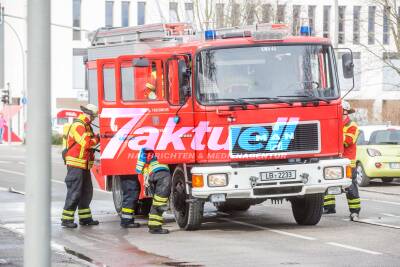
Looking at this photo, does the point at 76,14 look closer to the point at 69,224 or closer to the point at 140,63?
the point at 69,224

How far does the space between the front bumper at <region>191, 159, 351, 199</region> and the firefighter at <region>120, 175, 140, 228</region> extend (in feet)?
4.58

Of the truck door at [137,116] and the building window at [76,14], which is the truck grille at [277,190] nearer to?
the truck door at [137,116]

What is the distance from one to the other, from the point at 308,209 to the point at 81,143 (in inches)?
138

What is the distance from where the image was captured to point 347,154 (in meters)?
15.6

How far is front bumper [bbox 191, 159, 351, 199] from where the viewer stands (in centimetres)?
1391

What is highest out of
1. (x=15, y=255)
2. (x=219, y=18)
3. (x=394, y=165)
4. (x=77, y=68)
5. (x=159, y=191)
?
(x=219, y=18)

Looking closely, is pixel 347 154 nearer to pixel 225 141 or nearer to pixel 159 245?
pixel 225 141

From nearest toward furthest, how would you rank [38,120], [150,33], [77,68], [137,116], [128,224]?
[38,120], [137,116], [128,224], [150,33], [77,68]

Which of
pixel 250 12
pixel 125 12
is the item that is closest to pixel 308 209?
pixel 250 12

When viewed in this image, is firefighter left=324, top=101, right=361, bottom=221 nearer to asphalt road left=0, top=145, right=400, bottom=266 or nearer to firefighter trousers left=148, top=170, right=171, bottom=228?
asphalt road left=0, top=145, right=400, bottom=266

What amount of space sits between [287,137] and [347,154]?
5.72 ft

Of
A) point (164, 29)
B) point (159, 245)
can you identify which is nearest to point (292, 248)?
point (159, 245)

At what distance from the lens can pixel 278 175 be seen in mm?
14180

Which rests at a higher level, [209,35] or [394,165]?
[209,35]
